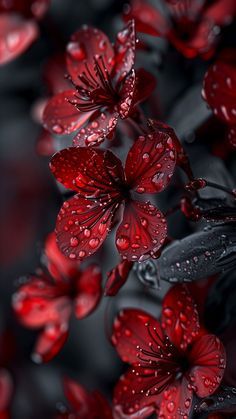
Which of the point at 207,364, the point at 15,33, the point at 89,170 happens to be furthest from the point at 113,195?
the point at 15,33

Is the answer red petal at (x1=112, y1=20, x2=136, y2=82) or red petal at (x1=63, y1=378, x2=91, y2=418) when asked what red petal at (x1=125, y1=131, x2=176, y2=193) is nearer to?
red petal at (x1=112, y1=20, x2=136, y2=82)

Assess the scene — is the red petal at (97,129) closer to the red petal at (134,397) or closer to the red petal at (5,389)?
the red petal at (134,397)

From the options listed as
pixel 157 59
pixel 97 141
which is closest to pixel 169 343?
pixel 97 141

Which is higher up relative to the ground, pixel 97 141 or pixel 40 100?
pixel 97 141

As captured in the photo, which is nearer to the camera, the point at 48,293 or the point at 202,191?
the point at 202,191

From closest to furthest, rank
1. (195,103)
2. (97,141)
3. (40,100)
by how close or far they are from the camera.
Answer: (97,141)
(195,103)
(40,100)

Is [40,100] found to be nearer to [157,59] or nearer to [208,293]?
[157,59]
